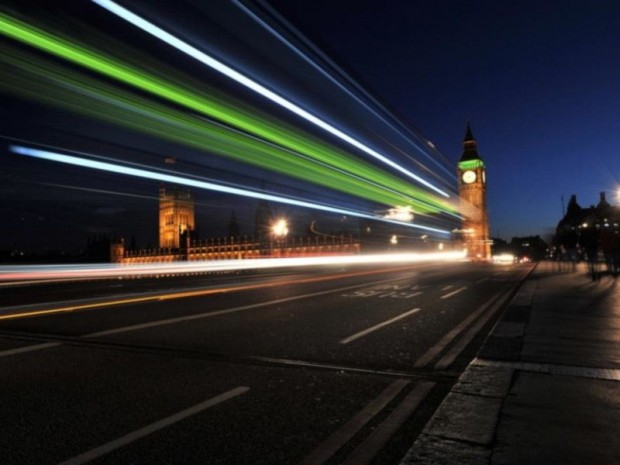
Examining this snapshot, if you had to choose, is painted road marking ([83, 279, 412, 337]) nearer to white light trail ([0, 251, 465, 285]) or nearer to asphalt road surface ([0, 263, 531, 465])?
asphalt road surface ([0, 263, 531, 465])

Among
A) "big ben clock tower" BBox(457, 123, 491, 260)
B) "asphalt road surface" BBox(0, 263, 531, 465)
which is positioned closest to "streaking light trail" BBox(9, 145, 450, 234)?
"asphalt road surface" BBox(0, 263, 531, 465)

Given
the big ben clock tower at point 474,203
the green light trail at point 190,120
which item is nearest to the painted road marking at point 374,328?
the green light trail at point 190,120

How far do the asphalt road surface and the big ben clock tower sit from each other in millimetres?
135349

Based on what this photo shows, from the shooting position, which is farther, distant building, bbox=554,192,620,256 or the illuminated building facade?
the illuminated building facade

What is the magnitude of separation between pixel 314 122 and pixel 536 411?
28.9m

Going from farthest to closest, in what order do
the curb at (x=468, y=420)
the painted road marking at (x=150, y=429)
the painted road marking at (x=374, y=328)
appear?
the painted road marking at (x=374, y=328), the painted road marking at (x=150, y=429), the curb at (x=468, y=420)

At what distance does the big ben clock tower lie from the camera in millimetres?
146250

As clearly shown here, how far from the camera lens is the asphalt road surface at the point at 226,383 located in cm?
364

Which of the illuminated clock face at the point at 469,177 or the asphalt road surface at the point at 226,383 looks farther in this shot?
the illuminated clock face at the point at 469,177

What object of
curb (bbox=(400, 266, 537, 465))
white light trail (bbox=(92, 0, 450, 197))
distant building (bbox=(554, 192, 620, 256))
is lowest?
curb (bbox=(400, 266, 537, 465))

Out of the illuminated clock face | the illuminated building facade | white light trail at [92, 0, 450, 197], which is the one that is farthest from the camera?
the illuminated clock face

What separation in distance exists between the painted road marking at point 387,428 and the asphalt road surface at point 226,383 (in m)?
0.01

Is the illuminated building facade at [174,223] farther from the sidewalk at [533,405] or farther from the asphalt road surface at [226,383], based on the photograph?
the sidewalk at [533,405]

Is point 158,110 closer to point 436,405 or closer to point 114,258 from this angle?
point 436,405
